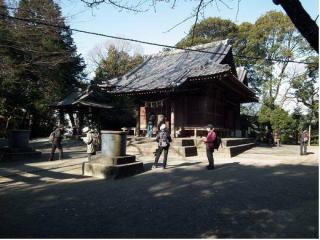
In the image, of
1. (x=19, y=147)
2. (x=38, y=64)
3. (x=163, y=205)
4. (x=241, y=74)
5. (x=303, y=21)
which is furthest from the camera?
(x=241, y=74)

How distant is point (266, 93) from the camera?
29000 millimetres

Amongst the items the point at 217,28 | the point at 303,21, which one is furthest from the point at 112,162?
the point at 217,28

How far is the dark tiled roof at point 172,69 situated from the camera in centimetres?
1396

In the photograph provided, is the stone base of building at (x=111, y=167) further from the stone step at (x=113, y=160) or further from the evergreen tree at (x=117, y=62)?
the evergreen tree at (x=117, y=62)

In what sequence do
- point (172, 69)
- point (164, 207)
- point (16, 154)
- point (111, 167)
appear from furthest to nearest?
point (172, 69) < point (16, 154) < point (111, 167) < point (164, 207)

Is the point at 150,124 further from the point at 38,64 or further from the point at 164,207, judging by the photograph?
the point at 164,207

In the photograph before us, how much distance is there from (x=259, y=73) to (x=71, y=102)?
2168 centimetres

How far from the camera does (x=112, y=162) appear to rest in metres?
8.09

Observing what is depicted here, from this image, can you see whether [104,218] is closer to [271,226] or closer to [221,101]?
[271,226]

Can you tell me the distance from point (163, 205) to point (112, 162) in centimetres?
Result: 351

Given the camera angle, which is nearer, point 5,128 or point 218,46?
point 218,46

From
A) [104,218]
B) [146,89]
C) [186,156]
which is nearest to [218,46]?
[146,89]

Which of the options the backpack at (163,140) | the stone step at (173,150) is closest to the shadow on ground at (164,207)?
the backpack at (163,140)

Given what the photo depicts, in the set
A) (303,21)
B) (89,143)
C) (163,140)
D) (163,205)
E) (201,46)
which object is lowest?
(163,205)
